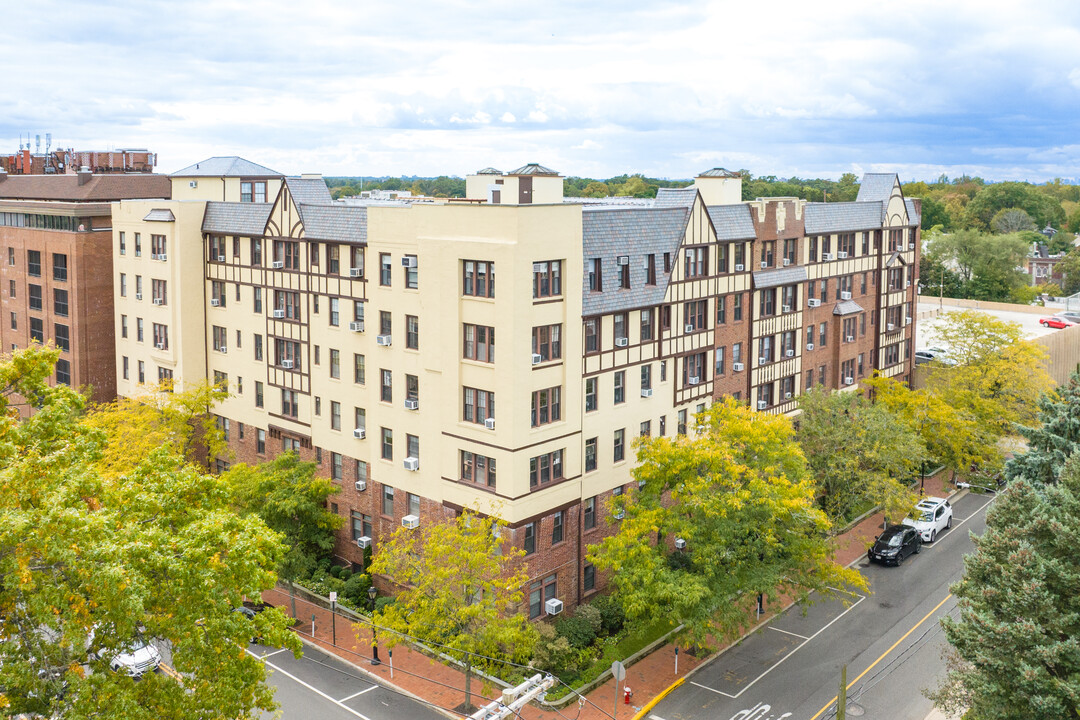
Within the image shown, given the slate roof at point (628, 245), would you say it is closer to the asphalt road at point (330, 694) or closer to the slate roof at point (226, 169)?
the asphalt road at point (330, 694)

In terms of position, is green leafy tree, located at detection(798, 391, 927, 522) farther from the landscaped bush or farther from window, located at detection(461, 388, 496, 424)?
window, located at detection(461, 388, 496, 424)

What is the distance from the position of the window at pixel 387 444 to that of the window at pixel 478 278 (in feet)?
31.2

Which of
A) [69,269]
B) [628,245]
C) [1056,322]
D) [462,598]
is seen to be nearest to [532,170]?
[628,245]

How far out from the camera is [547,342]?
42.0 meters

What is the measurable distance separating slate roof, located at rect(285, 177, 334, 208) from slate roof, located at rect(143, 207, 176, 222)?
9.25 meters

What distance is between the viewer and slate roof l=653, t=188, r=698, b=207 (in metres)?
52.6

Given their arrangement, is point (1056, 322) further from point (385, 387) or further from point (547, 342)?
point (385, 387)

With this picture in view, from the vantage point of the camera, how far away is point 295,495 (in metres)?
47.2

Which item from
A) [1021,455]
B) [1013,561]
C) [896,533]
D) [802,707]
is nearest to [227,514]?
[1013,561]

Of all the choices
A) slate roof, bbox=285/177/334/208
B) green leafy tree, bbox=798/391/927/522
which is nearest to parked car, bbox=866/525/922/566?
green leafy tree, bbox=798/391/927/522

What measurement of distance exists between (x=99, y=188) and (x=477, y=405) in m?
41.7

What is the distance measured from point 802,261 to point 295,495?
33.8 meters

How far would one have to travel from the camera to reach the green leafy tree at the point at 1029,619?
27.1 metres

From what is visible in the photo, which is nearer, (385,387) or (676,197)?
(385,387)
